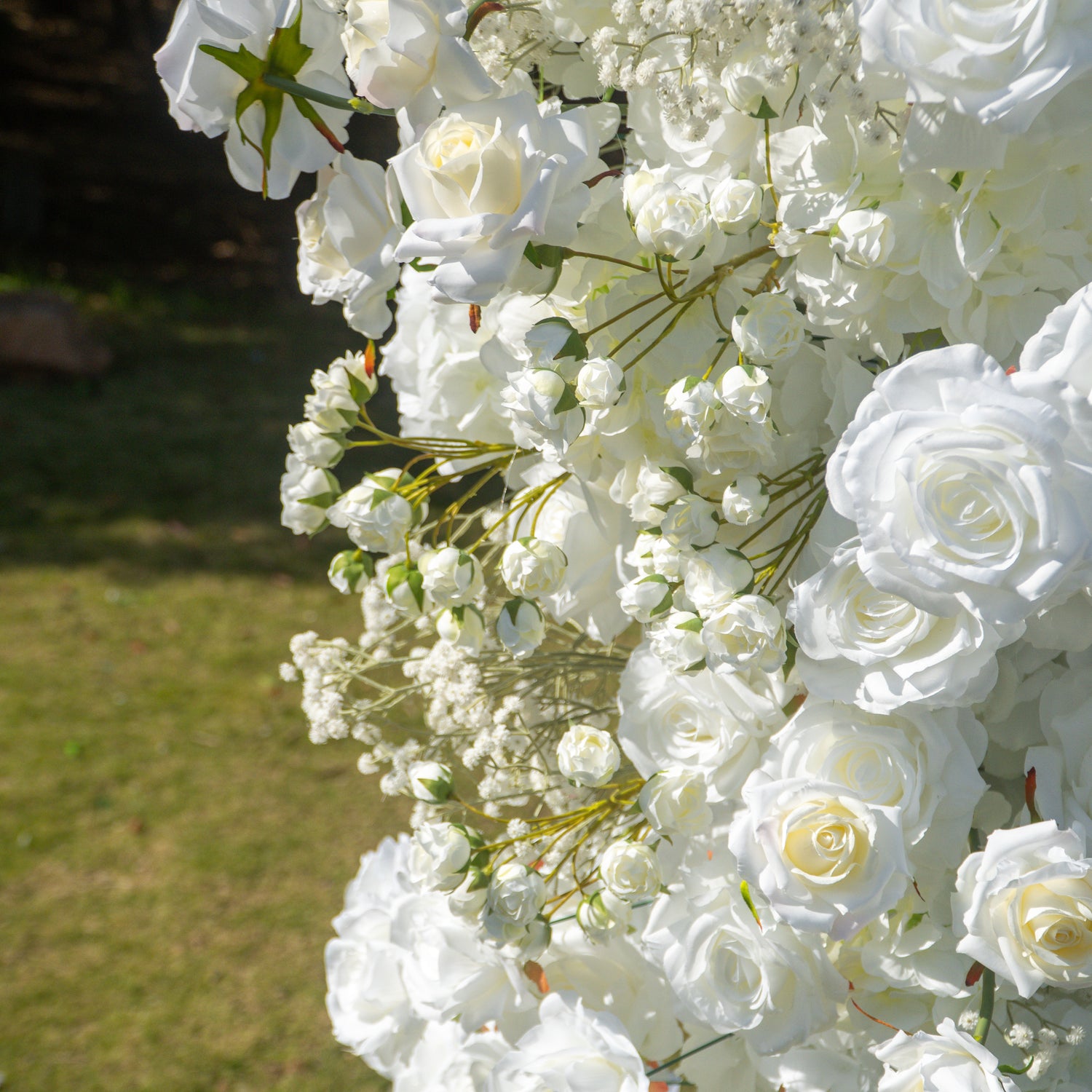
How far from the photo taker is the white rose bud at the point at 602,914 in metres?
0.80

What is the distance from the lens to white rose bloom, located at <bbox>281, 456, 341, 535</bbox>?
0.86 meters

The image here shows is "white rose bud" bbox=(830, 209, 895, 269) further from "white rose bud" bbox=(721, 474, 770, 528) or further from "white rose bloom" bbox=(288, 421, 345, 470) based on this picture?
"white rose bloom" bbox=(288, 421, 345, 470)

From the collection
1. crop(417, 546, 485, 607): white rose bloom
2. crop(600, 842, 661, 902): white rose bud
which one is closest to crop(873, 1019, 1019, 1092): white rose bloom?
→ crop(600, 842, 661, 902): white rose bud

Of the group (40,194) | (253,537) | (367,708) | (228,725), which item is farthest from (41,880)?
(40,194)

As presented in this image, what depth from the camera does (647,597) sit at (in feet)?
2.28

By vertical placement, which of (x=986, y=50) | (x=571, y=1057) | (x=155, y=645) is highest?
(x=986, y=50)

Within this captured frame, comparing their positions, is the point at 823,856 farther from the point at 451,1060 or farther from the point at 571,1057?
the point at 451,1060

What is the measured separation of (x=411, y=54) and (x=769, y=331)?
247 millimetres

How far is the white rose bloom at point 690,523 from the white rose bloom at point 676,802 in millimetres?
161

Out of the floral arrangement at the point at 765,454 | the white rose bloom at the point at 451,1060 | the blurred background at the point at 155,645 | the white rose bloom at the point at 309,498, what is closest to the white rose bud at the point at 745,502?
the floral arrangement at the point at 765,454

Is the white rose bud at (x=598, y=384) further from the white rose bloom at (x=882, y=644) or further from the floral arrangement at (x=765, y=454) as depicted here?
the white rose bloom at (x=882, y=644)

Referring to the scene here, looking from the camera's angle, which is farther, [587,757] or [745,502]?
[587,757]

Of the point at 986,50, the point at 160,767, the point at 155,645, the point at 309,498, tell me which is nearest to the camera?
the point at 986,50

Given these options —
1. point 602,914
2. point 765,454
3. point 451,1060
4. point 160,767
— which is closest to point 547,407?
point 765,454
